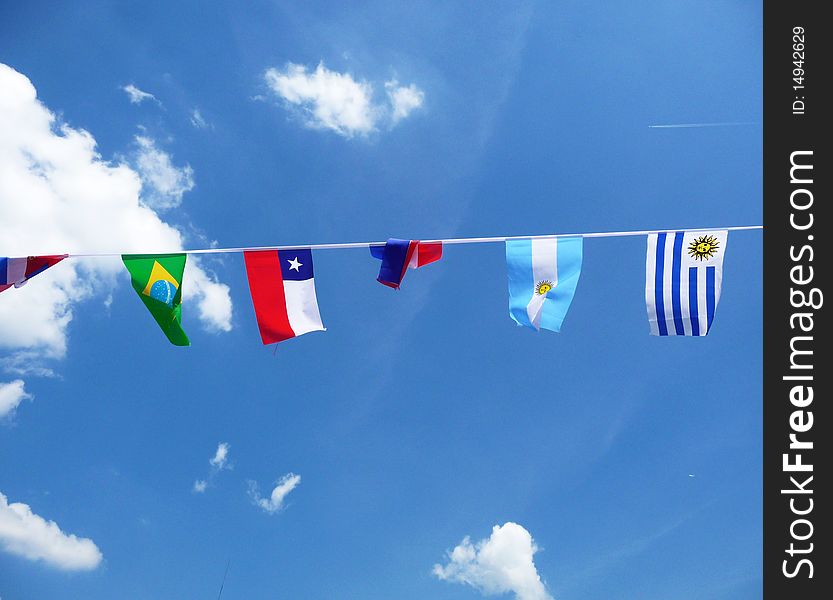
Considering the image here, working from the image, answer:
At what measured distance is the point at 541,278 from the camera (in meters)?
8.44

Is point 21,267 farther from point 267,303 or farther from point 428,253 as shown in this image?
point 428,253

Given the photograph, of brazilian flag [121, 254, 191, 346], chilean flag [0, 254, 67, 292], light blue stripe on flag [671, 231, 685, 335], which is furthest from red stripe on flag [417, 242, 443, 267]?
chilean flag [0, 254, 67, 292]

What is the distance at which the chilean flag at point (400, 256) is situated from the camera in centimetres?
844

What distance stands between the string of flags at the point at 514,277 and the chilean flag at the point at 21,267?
0.04ft

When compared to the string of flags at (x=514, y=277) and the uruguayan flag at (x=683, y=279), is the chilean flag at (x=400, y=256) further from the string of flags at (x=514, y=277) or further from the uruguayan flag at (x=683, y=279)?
the uruguayan flag at (x=683, y=279)

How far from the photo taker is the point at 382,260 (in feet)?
27.9

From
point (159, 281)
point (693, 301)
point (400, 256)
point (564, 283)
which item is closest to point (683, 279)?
point (693, 301)

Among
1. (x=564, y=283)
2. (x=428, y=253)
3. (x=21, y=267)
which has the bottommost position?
(x=21, y=267)

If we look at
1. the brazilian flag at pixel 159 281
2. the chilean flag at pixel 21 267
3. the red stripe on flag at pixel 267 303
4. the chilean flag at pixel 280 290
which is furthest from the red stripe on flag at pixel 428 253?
the chilean flag at pixel 21 267

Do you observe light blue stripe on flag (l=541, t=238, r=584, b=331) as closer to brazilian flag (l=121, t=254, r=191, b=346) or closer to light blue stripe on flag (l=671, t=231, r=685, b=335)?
light blue stripe on flag (l=671, t=231, r=685, b=335)

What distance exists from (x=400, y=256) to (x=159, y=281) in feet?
11.5
